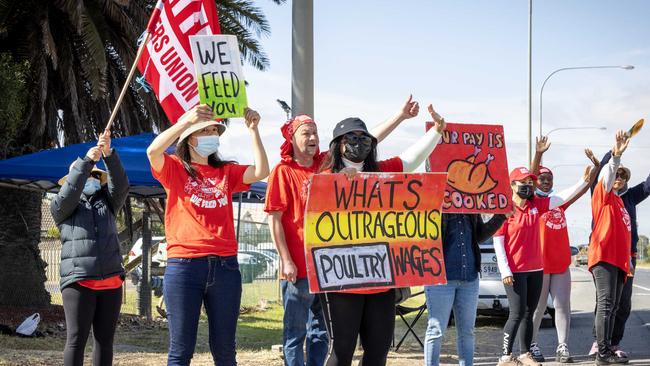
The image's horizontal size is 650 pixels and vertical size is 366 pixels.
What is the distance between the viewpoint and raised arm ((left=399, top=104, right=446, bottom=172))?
5.98 meters

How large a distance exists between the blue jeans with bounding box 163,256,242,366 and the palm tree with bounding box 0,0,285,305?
8542 mm

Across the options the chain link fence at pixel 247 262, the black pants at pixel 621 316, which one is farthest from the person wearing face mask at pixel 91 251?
the chain link fence at pixel 247 262

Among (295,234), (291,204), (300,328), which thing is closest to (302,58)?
(291,204)

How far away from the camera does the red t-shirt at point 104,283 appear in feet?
19.8

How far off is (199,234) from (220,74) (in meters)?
1.35

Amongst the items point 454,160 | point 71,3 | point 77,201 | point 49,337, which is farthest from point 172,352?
point 71,3

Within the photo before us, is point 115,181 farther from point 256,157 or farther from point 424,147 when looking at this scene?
point 424,147

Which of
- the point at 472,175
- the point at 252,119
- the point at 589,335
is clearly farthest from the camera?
the point at 589,335

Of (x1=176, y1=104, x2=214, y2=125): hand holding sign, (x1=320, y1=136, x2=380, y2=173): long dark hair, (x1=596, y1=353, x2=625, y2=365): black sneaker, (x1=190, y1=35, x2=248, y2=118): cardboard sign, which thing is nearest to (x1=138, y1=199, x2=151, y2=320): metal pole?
(x1=596, y1=353, x2=625, y2=365): black sneaker

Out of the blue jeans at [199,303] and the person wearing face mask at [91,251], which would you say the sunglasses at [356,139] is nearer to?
the blue jeans at [199,303]

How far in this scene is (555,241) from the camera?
9.34 m

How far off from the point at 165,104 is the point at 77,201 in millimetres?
2002

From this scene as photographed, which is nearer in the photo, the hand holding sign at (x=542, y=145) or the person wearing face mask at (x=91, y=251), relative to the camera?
the person wearing face mask at (x=91, y=251)

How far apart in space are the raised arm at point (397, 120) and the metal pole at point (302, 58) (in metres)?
2.85
